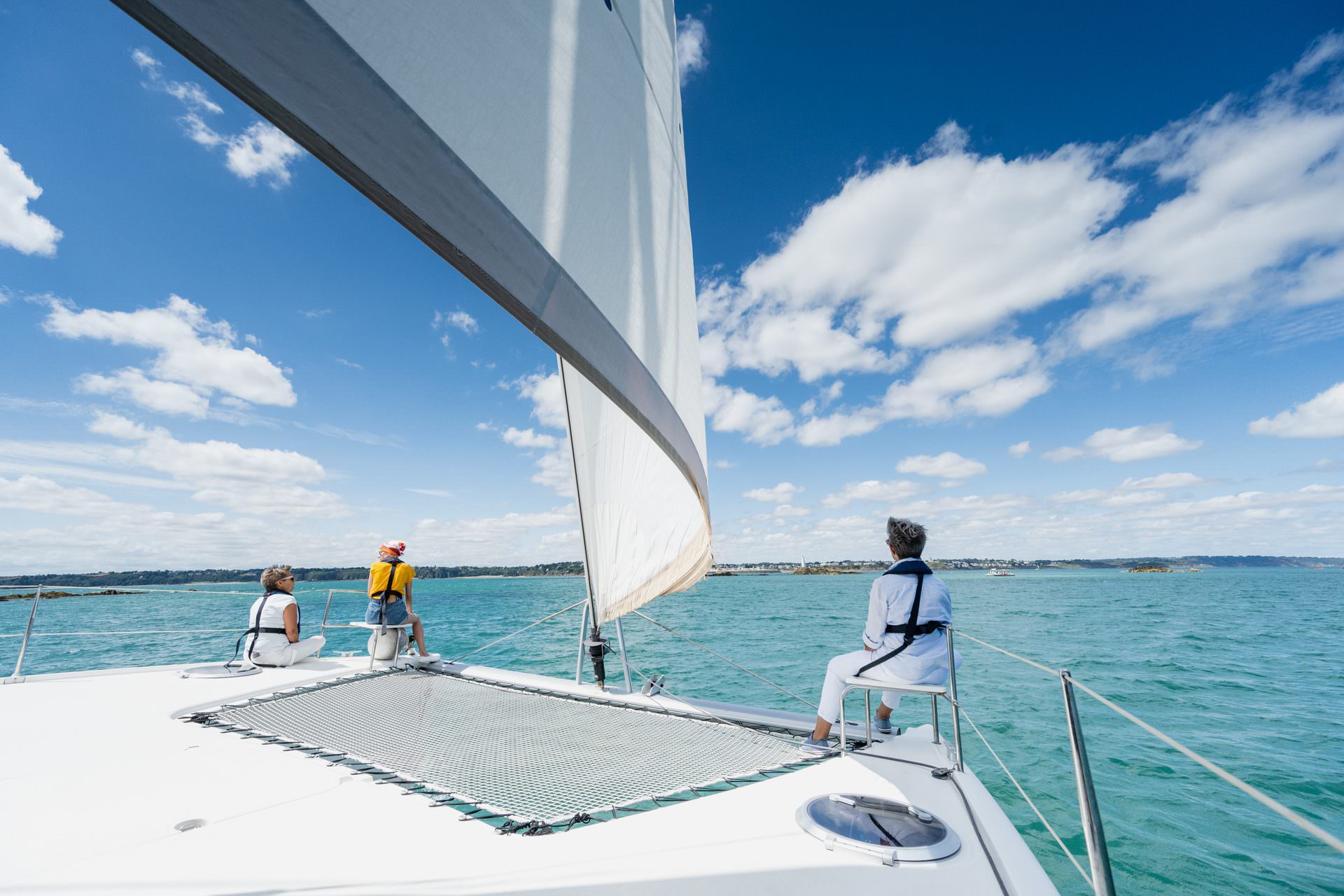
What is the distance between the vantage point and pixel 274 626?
4.59 metres

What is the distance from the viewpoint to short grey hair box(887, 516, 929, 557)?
10.2ft

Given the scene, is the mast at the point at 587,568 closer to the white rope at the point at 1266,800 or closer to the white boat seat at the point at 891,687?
the white boat seat at the point at 891,687

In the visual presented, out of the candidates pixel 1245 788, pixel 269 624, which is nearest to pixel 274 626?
pixel 269 624

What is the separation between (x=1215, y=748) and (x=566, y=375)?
25.2 ft

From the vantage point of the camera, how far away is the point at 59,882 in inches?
60.4

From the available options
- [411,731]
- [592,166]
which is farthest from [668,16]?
[411,731]

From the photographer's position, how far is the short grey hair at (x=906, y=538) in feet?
10.2

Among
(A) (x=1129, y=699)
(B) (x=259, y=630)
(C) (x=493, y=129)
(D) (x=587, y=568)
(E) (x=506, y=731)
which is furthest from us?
(A) (x=1129, y=699)

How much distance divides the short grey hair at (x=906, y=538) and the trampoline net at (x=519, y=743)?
123cm

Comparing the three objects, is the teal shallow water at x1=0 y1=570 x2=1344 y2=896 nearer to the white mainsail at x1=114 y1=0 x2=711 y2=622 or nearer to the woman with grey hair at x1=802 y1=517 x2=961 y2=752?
the woman with grey hair at x1=802 y1=517 x2=961 y2=752

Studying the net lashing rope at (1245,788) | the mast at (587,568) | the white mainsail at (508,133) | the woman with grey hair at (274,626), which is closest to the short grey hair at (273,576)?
the woman with grey hair at (274,626)

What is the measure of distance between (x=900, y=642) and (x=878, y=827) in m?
1.12

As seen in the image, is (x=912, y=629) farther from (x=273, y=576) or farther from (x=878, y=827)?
(x=273, y=576)

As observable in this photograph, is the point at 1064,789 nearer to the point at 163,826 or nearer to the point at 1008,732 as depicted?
the point at 1008,732
